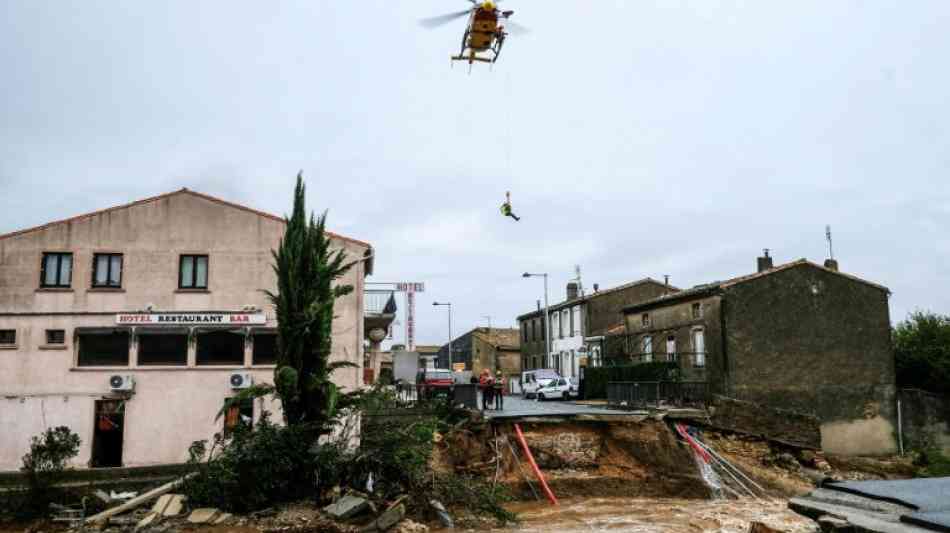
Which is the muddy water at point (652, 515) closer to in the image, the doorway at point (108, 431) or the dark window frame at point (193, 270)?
the dark window frame at point (193, 270)

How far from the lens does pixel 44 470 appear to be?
20359mm

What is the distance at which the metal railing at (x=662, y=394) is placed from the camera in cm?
2884

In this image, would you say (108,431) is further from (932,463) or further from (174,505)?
(932,463)

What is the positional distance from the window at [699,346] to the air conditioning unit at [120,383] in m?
23.2

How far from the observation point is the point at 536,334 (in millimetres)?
60594

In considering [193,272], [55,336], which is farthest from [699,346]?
[55,336]

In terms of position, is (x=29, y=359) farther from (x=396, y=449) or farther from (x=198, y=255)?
(x=396, y=449)

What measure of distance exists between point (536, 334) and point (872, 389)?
3022cm

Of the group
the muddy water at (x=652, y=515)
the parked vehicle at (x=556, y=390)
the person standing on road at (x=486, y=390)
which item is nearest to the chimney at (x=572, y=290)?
the parked vehicle at (x=556, y=390)

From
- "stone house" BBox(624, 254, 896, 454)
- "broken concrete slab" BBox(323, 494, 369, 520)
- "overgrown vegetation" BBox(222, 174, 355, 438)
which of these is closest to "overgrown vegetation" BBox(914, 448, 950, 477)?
"stone house" BBox(624, 254, 896, 454)

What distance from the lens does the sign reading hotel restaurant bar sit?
90.8 ft

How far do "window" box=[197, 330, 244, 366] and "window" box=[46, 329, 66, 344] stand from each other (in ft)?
15.9

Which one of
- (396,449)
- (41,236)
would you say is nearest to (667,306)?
(396,449)

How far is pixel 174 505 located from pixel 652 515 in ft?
41.8
